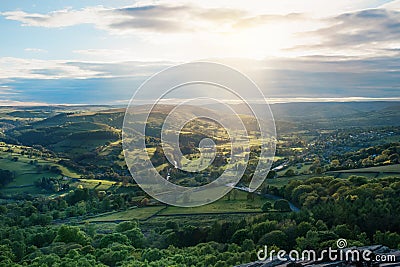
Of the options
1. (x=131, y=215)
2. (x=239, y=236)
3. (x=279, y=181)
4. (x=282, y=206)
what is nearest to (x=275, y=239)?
(x=239, y=236)

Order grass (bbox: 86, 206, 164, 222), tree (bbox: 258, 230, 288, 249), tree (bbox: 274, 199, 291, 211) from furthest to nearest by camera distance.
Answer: grass (bbox: 86, 206, 164, 222), tree (bbox: 274, 199, 291, 211), tree (bbox: 258, 230, 288, 249)

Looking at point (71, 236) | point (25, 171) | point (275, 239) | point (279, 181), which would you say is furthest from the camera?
point (25, 171)

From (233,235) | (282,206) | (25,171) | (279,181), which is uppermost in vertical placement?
(233,235)

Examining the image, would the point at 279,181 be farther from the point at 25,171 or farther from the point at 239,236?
the point at 25,171

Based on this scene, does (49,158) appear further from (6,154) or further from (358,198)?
(358,198)

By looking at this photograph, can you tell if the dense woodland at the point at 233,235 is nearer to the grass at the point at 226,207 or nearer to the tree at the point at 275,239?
the tree at the point at 275,239

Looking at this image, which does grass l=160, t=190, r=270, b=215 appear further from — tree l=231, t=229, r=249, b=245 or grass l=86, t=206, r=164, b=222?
tree l=231, t=229, r=249, b=245

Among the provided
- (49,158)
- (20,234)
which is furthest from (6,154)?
(20,234)

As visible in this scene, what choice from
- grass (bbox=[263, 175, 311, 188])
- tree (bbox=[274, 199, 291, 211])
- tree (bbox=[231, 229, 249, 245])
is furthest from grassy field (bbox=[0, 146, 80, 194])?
tree (bbox=[231, 229, 249, 245])
